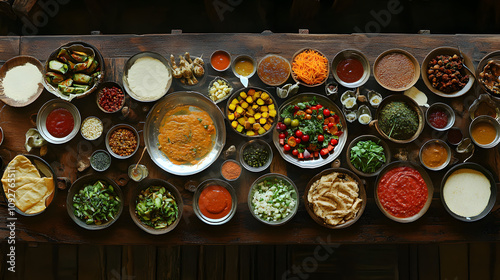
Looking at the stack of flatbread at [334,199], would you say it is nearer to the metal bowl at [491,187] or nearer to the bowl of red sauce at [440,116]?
the metal bowl at [491,187]

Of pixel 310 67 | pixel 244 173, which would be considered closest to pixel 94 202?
pixel 244 173

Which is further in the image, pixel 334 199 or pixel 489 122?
pixel 489 122

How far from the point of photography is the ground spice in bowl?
11.1ft

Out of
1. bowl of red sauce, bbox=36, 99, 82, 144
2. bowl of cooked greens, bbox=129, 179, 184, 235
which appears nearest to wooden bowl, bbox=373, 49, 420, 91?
bowl of cooked greens, bbox=129, 179, 184, 235

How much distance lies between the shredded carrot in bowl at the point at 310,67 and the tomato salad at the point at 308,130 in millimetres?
214

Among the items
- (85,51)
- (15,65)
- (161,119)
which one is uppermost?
(85,51)

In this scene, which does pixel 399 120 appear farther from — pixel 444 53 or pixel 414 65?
pixel 444 53

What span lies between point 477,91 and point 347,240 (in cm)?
200

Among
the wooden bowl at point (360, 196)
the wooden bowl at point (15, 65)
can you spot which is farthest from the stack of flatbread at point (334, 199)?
the wooden bowl at point (15, 65)

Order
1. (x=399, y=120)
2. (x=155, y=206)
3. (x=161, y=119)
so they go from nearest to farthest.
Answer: (x=155, y=206) → (x=399, y=120) → (x=161, y=119)

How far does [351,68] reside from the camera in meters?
3.50

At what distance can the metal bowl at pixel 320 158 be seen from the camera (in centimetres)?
339

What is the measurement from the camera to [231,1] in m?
4.30

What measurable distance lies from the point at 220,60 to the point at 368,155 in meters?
1.74
